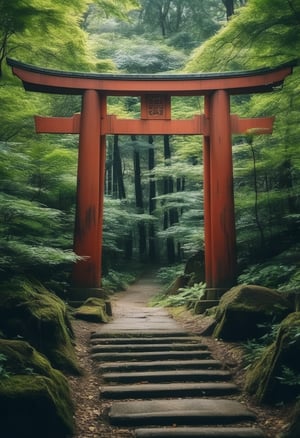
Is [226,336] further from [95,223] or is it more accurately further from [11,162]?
[11,162]

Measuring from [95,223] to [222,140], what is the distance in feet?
12.0

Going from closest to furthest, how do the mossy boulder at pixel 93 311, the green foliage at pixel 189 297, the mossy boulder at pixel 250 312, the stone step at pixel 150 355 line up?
the stone step at pixel 150 355
the mossy boulder at pixel 250 312
the mossy boulder at pixel 93 311
the green foliage at pixel 189 297

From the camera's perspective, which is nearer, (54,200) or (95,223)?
(95,223)

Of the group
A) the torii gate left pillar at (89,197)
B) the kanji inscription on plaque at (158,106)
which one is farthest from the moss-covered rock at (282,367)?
the kanji inscription on plaque at (158,106)

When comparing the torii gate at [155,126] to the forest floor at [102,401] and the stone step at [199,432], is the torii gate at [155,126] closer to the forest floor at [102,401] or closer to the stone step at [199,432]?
the forest floor at [102,401]

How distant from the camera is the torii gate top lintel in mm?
9914

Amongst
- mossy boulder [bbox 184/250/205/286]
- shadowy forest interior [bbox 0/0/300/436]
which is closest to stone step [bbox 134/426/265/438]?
shadowy forest interior [bbox 0/0/300/436]

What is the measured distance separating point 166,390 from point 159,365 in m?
0.84

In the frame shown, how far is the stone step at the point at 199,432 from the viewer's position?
417 cm

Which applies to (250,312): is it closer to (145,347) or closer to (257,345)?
(257,345)

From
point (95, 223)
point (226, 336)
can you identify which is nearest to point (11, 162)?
point (95, 223)

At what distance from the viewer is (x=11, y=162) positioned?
8.12 m

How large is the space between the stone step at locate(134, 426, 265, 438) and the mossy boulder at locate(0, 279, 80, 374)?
1.81m

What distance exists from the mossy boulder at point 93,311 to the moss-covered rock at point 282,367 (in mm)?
4332
